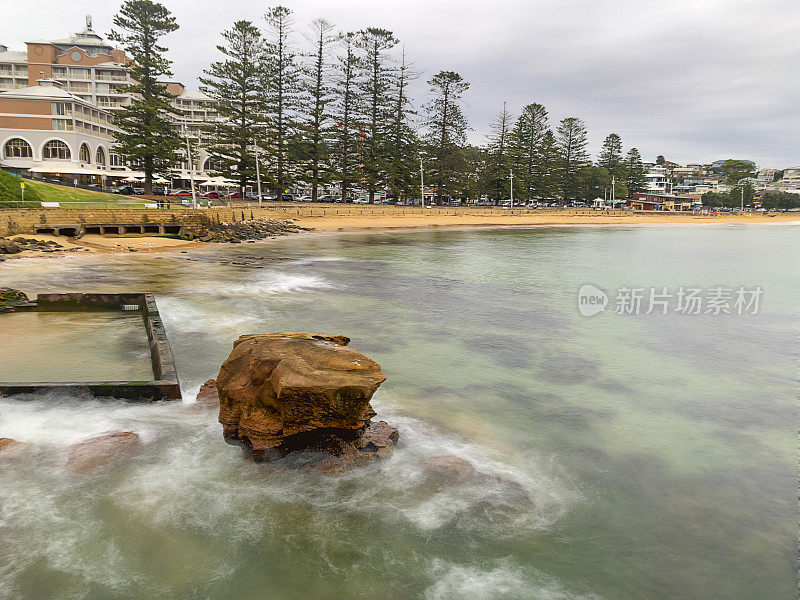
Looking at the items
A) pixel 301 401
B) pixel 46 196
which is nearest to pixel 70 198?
pixel 46 196

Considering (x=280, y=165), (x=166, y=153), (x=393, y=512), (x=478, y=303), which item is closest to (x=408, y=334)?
(x=478, y=303)

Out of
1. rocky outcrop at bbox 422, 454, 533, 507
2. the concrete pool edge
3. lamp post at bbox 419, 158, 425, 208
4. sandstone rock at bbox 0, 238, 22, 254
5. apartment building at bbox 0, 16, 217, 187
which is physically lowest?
rocky outcrop at bbox 422, 454, 533, 507

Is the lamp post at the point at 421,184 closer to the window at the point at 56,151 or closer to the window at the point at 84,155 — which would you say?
the window at the point at 84,155

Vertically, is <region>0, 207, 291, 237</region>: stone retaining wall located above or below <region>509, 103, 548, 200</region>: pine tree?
below

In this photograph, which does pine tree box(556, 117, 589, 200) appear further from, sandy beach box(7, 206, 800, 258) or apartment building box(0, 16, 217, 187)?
apartment building box(0, 16, 217, 187)

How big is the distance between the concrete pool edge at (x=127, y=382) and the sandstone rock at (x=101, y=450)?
989 mm

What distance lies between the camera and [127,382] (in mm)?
7562

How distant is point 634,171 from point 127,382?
4485 inches

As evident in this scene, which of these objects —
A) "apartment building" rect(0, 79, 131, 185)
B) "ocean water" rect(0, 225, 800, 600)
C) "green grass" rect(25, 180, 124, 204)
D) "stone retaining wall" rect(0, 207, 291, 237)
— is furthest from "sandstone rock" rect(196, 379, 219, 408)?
"apartment building" rect(0, 79, 131, 185)

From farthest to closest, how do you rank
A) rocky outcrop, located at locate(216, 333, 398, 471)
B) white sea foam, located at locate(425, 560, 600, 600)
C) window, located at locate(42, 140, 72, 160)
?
window, located at locate(42, 140, 72, 160) < rocky outcrop, located at locate(216, 333, 398, 471) < white sea foam, located at locate(425, 560, 600, 600)

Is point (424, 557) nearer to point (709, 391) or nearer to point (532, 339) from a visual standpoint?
point (709, 391)

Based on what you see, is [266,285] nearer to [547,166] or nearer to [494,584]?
[494,584]

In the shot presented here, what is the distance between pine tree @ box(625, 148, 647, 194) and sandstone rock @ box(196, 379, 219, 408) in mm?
110081

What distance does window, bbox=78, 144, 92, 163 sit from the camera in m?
61.5
